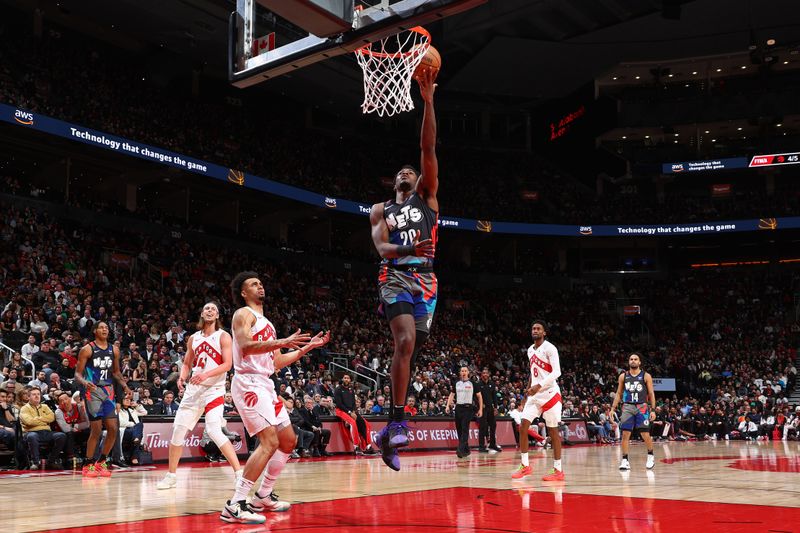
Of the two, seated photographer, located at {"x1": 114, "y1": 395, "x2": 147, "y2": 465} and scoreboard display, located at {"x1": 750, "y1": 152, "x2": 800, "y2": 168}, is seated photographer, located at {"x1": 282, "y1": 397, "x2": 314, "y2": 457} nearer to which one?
seated photographer, located at {"x1": 114, "y1": 395, "x2": 147, "y2": 465}

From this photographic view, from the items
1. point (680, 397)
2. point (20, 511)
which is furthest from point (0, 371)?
point (680, 397)

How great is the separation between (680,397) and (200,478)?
97.0 feet

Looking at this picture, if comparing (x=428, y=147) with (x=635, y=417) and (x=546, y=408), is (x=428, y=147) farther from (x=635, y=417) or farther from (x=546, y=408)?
(x=635, y=417)

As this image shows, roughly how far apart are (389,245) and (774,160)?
37961 millimetres

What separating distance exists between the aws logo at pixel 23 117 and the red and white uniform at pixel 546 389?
18185 mm

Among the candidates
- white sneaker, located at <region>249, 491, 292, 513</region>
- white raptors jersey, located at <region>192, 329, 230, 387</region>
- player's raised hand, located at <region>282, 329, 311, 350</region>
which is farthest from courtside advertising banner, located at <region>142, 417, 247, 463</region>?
player's raised hand, located at <region>282, 329, 311, 350</region>

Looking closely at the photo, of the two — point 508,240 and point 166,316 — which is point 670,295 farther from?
point 166,316

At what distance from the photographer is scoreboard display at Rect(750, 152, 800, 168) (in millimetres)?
38188

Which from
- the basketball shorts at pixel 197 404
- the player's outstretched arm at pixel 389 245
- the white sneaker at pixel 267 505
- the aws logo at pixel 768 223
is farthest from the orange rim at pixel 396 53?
the aws logo at pixel 768 223

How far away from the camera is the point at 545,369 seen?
11.7 meters

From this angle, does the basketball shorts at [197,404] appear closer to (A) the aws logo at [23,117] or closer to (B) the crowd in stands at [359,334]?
(B) the crowd in stands at [359,334]

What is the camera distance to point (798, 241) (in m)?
42.5

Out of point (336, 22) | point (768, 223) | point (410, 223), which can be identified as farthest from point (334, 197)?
point (410, 223)

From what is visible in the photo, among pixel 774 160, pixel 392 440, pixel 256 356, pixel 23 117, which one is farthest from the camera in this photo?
pixel 774 160
